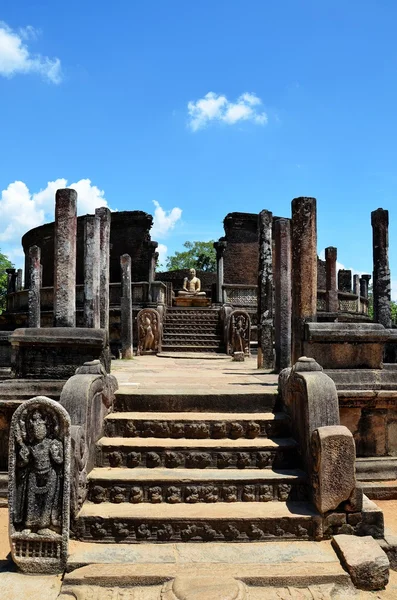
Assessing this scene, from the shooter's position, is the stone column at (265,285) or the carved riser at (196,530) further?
the stone column at (265,285)

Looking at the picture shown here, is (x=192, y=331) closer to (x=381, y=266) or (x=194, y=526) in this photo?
(x=381, y=266)

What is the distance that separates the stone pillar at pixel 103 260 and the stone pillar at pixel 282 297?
3321 mm

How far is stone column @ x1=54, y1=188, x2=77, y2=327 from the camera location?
623cm

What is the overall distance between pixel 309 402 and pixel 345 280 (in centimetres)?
2633

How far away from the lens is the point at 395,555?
3748 millimetres

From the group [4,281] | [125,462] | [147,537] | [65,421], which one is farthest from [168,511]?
[4,281]

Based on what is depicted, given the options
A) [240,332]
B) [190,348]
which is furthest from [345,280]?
[240,332]

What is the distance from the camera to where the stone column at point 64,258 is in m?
6.23

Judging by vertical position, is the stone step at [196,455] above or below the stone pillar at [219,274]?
below

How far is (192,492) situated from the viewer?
4102 mm

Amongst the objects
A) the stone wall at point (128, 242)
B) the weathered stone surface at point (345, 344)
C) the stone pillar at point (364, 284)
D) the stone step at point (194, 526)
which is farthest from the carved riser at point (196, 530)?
the stone pillar at point (364, 284)

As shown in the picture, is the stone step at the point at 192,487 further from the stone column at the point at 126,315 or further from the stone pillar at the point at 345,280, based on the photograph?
the stone pillar at the point at 345,280

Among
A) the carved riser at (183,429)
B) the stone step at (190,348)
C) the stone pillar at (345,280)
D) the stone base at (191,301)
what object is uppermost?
the stone pillar at (345,280)

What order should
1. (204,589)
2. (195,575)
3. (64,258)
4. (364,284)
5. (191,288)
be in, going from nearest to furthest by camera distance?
(204,589) < (195,575) < (64,258) < (191,288) < (364,284)
